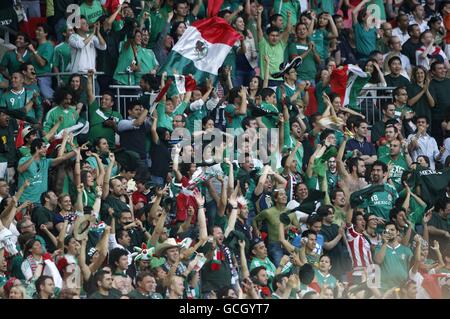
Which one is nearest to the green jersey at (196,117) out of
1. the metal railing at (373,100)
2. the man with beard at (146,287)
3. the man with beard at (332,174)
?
Result: the man with beard at (332,174)

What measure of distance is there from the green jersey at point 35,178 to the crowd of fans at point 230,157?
0.02 m

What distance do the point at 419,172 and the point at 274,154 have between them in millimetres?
2038


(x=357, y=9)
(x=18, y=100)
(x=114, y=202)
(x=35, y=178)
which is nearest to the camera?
(x=114, y=202)

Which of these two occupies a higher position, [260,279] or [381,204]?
[381,204]

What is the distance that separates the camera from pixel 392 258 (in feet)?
85.2

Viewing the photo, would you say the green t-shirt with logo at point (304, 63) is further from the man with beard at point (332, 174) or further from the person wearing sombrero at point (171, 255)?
the person wearing sombrero at point (171, 255)

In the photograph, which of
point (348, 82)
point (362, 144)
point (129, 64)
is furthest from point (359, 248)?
point (129, 64)

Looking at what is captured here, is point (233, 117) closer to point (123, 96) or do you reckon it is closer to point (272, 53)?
point (123, 96)

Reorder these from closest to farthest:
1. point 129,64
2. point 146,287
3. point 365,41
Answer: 1. point 146,287
2. point 129,64
3. point 365,41

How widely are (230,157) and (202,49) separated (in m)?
2.35

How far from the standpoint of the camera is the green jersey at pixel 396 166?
27828 millimetres

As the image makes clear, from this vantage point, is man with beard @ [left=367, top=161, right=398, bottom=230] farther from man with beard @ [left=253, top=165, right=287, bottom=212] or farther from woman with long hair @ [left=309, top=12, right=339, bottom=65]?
woman with long hair @ [left=309, top=12, right=339, bottom=65]

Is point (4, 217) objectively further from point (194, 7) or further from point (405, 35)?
point (405, 35)

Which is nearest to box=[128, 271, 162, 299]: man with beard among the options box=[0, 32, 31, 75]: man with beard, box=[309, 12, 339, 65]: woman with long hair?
box=[0, 32, 31, 75]: man with beard
